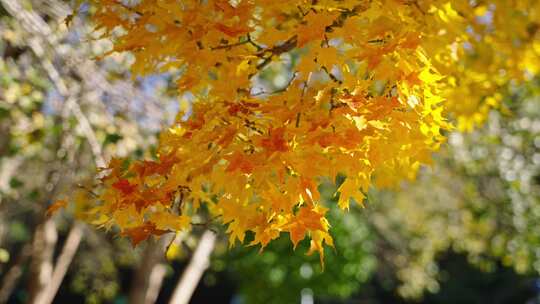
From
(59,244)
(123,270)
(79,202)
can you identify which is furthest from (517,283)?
(79,202)

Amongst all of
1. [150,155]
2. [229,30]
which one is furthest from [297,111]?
[150,155]

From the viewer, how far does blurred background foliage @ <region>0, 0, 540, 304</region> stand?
3.57 meters

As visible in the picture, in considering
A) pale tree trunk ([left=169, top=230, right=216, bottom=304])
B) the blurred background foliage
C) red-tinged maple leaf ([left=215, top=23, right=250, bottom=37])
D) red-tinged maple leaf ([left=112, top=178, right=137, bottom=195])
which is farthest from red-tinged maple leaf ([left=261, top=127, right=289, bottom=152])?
pale tree trunk ([left=169, top=230, right=216, bottom=304])

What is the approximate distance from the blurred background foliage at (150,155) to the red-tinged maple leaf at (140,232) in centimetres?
54

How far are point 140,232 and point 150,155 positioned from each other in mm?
1923

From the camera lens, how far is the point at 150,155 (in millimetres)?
3404

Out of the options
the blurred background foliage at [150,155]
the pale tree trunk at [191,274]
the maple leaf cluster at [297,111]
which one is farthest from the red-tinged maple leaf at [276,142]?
the pale tree trunk at [191,274]

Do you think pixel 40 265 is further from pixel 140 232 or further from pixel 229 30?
pixel 229 30

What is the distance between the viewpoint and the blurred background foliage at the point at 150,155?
3.57 m

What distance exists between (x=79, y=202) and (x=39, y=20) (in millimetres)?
1165

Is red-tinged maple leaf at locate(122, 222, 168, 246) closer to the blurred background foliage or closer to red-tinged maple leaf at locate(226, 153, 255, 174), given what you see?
red-tinged maple leaf at locate(226, 153, 255, 174)

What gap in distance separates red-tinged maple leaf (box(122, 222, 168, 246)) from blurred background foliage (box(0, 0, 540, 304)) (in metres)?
0.54

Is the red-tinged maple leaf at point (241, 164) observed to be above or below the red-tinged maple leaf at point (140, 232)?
above

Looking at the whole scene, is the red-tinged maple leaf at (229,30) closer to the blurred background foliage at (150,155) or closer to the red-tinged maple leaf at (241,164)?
the red-tinged maple leaf at (241,164)
